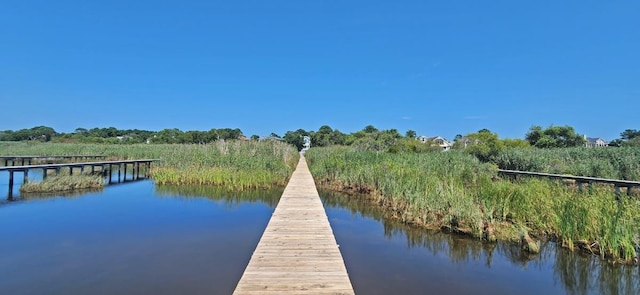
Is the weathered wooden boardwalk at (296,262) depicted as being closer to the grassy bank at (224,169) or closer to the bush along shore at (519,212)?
the bush along shore at (519,212)

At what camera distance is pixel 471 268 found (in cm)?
552

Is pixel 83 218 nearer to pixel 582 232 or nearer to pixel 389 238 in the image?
pixel 389 238

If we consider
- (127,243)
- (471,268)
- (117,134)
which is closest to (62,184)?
(127,243)

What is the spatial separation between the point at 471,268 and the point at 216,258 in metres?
4.33

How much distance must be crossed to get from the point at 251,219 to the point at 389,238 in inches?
143

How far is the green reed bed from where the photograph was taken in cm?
1309

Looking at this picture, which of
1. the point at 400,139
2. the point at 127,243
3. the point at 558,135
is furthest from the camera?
the point at 558,135

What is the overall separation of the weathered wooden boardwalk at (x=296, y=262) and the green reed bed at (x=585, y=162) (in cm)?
1279

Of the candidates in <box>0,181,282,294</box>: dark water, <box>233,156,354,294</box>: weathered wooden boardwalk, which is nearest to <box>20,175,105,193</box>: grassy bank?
<box>0,181,282,294</box>: dark water

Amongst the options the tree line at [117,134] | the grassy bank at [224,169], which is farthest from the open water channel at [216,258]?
the tree line at [117,134]

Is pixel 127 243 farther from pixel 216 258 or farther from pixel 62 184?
pixel 62 184

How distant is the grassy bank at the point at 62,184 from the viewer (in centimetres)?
1212

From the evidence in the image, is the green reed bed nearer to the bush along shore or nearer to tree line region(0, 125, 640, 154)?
tree line region(0, 125, 640, 154)

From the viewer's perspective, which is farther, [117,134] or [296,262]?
[117,134]
